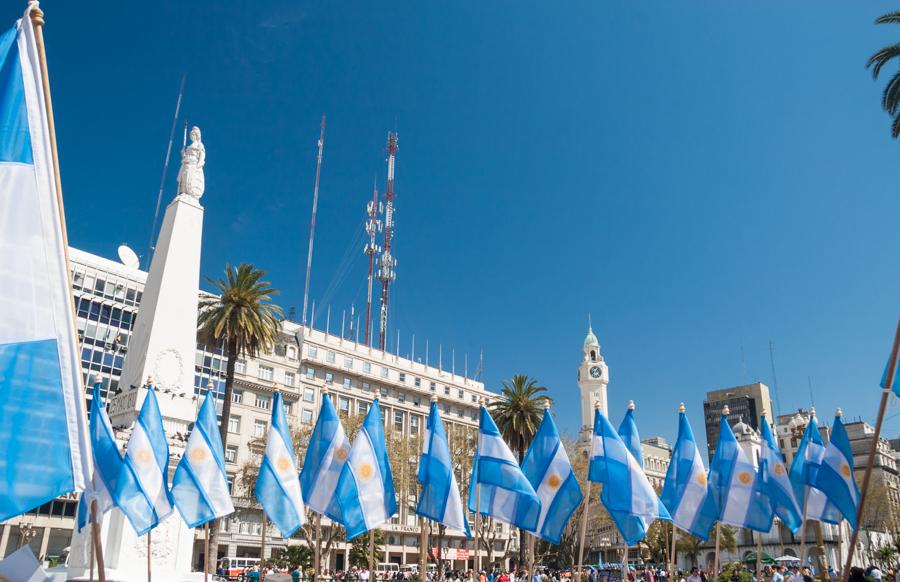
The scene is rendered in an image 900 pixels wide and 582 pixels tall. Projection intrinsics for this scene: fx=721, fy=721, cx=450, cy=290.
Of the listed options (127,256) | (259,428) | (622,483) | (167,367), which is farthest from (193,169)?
(259,428)

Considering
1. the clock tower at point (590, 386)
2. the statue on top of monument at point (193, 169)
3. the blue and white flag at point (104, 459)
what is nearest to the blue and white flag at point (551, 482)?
the blue and white flag at point (104, 459)

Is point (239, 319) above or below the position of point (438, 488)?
above

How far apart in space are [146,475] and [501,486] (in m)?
8.00

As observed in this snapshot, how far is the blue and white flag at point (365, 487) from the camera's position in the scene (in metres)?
16.6

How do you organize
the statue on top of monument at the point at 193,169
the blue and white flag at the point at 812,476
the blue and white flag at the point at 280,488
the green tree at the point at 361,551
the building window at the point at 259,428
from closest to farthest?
the blue and white flag at the point at 280,488 < the blue and white flag at the point at 812,476 < the statue on top of monument at the point at 193,169 < the green tree at the point at 361,551 < the building window at the point at 259,428

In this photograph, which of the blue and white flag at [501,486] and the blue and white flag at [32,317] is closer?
the blue and white flag at [32,317]

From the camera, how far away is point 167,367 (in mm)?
22750

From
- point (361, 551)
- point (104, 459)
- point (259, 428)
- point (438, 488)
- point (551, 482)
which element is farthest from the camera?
point (259, 428)

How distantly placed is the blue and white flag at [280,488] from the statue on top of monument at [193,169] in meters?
11.8

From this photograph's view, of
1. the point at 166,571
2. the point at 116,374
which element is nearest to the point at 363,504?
the point at 166,571

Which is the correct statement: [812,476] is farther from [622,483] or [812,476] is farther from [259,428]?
[259,428]

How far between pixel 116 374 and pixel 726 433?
46433 millimetres

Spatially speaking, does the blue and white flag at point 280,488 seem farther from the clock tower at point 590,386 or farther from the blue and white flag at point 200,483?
the clock tower at point 590,386

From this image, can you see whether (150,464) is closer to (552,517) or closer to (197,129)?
(552,517)
